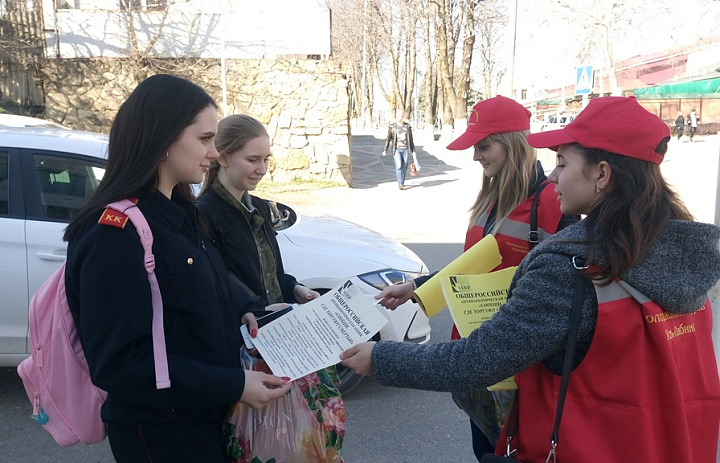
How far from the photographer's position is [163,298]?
5.30ft

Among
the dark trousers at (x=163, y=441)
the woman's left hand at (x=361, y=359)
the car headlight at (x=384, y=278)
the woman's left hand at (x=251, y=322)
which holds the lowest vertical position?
the car headlight at (x=384, y=278)

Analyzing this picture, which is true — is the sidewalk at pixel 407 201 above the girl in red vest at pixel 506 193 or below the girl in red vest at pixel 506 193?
below

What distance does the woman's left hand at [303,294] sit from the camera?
8.79 ft

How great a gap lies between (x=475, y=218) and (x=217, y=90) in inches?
493

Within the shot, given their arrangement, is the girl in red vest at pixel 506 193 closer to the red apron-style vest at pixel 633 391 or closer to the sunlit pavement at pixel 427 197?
the red apron-style vest at pixel 633 391

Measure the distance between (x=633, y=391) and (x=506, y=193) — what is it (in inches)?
47.3

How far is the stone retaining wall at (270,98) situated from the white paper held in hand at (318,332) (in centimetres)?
1258

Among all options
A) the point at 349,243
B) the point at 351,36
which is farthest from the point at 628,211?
the point at 351,36

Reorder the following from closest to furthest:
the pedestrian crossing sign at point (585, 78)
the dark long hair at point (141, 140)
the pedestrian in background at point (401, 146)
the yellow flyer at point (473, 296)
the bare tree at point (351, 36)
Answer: the dark long hair at point (141, 140) → the yellow flyer at point (473, 296) → the pedestrian in background at point (401, 146) → the pedestrian crossing sign at point (585, 78) → the bare tree at point (351, 36)

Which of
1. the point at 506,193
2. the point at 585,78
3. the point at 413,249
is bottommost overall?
the point at 413,249

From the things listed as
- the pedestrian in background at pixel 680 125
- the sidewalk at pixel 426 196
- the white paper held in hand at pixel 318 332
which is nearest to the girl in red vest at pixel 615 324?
the white paper held in hand at pixel 318 332

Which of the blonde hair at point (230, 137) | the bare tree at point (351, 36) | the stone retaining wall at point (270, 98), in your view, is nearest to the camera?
the blonde hair at point (230, 137)

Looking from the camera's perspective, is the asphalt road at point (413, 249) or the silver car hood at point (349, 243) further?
the silver car hood at point (349, 243)

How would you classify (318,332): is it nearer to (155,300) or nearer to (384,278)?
(155,300)
